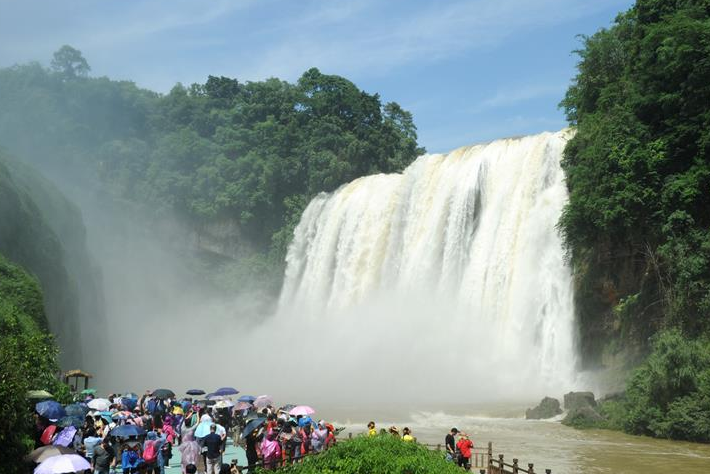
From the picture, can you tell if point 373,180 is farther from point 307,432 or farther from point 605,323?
point 307,432

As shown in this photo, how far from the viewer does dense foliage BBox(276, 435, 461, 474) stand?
1291cm

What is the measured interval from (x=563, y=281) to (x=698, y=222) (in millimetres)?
7652

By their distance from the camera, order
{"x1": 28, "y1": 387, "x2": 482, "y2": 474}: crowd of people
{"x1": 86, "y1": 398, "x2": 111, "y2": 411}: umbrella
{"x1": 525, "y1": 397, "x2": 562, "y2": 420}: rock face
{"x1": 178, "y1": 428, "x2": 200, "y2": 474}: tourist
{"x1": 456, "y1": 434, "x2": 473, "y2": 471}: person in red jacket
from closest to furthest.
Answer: {"x1": 28, "y1": 387, "x2": 482, "y2": 474}: crowd of people, {"x1": 178, "y1": 428, "x2": 200, "y2": 474}: tourist, {"x1": 456, "y1": 434, "x2": 473, "y2": 471}: person in red jacket, {"x1": 86, "y1": 398, "x2": 111, "y2": 411}: umbrella, {"x1": 525, "y1": 397, "x2": 562, "y2": 420}: rock face

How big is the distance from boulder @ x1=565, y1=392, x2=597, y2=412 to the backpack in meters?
16.3

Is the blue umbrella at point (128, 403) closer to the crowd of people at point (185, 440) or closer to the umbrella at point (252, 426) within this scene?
the crowd of people at point (185, 440)

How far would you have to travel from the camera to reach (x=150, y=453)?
1491 cm

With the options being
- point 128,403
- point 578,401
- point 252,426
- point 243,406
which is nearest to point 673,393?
point 578,401

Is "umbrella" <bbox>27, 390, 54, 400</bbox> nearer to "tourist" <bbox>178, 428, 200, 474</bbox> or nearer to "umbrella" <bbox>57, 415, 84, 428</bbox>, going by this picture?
"umbrella" <bbox>57, 415, 84, 428</bbox>

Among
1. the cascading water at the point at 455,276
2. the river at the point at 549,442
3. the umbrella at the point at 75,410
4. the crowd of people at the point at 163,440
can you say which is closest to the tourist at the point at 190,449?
the crowd of people at the point at 163,440

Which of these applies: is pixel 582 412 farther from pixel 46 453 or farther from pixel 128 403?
pixel 46 453

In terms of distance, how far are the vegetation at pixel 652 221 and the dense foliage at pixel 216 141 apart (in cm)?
3284

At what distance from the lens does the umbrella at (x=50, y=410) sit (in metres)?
15.1

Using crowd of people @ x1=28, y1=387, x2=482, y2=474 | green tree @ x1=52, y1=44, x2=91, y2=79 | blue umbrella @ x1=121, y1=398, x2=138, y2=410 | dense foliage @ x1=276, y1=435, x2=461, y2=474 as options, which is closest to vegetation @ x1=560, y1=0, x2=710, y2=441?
crowd of people @ x1=28, y1=387, x2=482, y2=474

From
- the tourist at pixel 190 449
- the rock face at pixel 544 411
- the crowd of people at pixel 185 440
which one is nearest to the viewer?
the crowd of people at pixel 185 440
